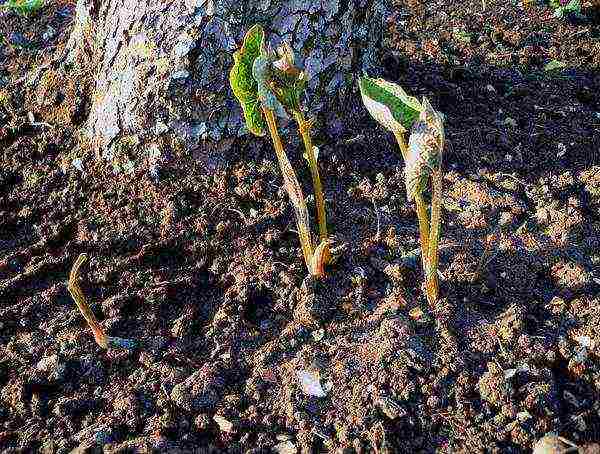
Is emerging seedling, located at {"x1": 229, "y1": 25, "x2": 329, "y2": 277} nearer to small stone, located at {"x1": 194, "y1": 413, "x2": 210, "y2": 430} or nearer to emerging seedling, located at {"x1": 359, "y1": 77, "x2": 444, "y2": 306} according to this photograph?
emerging seedling, located at {"x1": 359, "y1": 77, "x2": 444, "y2": 306}

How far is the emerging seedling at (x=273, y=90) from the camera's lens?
1197mm

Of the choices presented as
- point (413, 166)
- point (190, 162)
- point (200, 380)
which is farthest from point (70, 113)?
point (413, 166)

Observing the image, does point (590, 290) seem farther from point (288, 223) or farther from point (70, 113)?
point (70, 113)

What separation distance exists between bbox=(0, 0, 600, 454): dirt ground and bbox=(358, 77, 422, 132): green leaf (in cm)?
44

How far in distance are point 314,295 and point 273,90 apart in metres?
0.47

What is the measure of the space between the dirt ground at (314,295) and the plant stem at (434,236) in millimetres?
51

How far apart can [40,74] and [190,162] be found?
1.84ft

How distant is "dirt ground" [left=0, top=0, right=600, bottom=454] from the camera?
1.30m

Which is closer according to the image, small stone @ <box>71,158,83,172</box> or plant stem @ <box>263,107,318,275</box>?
plant stem @ <box>263,107,318,275</box>

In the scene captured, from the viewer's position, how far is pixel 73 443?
127 centimetres

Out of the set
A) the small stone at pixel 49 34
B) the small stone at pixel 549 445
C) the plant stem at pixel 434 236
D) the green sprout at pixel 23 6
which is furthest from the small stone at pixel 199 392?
the green sprout at pixel 23 6

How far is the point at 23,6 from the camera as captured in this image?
2350mm

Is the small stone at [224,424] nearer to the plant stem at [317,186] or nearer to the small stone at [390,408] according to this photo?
the small stone at [390,408]

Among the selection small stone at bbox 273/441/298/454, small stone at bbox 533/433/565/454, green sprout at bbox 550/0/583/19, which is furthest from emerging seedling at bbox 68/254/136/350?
green sprout at bbox 550/0/583/19
